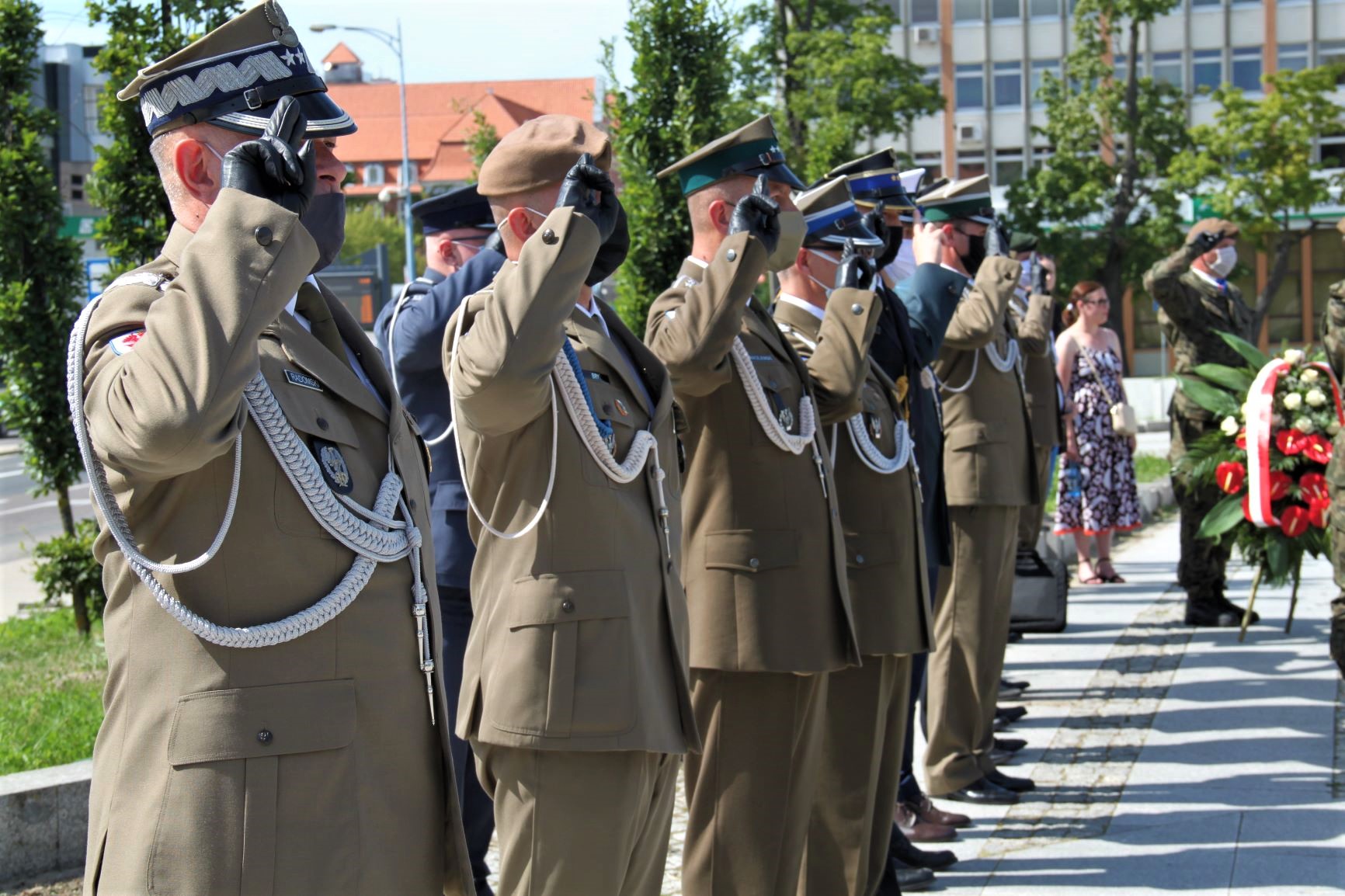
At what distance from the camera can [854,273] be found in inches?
179

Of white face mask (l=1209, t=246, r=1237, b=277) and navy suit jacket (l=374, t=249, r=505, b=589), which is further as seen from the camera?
white face mask (l=1209, t=246, r=1237, b=277)

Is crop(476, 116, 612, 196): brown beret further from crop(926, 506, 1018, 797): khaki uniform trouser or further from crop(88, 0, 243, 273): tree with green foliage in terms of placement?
crop(88, 0, 243, 273): tree with green foliage

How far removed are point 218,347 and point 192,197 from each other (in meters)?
0.44

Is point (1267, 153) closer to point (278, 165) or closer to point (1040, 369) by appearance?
point (1040, 369)

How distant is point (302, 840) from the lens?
231cm

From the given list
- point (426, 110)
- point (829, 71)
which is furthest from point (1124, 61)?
point (426, 110)

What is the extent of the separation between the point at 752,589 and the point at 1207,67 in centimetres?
4542

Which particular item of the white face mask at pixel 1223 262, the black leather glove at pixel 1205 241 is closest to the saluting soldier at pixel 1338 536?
the black leather glove at pixel 1205 241

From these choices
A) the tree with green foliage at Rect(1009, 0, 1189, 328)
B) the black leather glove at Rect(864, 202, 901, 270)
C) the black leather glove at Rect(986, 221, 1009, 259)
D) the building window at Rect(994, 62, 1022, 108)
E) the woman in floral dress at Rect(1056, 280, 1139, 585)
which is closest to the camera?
the black leather glove at Rect(864, 202, 901, 270)

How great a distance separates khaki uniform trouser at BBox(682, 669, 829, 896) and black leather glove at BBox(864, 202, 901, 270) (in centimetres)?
155

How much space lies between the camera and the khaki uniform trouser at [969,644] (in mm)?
6047

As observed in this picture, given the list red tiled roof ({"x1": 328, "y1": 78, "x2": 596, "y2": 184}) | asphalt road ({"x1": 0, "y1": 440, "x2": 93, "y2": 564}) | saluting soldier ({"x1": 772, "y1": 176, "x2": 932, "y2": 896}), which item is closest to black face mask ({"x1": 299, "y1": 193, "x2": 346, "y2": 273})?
saluting soldier ({"x1": 772, "y1": 176, "x2": 932, "y2": 896})

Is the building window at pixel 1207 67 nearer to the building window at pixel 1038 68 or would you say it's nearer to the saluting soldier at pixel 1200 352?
the building window at pixel 1038 68

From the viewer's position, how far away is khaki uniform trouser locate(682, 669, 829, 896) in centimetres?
396
